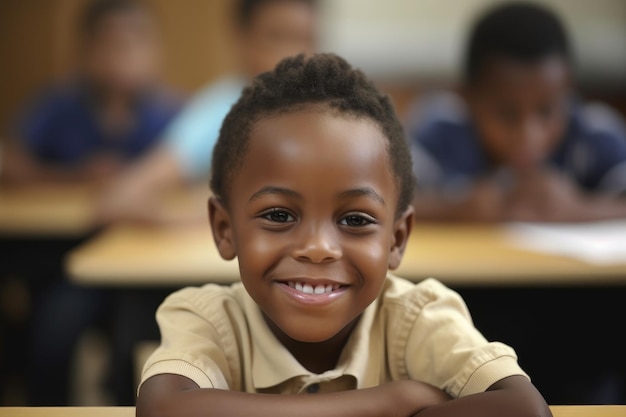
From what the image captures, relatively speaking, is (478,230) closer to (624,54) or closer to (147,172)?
(147,172)

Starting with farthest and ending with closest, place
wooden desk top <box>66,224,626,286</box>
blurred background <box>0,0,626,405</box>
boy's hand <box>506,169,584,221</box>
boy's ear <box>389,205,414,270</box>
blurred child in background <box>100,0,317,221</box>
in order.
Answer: blurred background <box>0,0,626,405</box>
blurred child in background <box>100,0,317,221</box>
boy's hand <box>506,169,584,221</box>
wooden desk top <box>66,224,626,286</box>
boy's ear <box>389,205,414,270</box>

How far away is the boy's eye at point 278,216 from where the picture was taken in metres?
0.85

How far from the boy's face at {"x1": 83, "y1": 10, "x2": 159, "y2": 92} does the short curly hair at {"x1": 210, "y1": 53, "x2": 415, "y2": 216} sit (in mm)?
2267

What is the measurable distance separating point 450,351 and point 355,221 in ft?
0.60

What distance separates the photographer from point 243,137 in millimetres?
912

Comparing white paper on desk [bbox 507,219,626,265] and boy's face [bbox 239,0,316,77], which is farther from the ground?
boy's face [bbox 239,0,316,77]

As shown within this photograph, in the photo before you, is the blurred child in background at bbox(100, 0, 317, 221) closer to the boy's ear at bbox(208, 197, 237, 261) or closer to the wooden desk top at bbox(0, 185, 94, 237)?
the wooden desk top at bbox(0, 185, 94, 237)

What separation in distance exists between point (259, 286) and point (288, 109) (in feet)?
0.61

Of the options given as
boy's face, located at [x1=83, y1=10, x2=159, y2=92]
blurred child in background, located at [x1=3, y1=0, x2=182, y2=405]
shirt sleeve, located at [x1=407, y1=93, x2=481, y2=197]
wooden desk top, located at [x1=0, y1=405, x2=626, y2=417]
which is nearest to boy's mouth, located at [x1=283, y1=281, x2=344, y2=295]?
wooden desk top, located at [x1=0, y1=405, x2=626, y2=417]

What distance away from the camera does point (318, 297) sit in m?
0.86

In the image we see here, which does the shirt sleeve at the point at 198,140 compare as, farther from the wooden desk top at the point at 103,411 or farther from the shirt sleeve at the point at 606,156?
the wooden desk top at the point at 103,411

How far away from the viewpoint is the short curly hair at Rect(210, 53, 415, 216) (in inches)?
34.9

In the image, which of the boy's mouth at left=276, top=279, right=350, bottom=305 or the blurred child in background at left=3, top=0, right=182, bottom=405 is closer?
the boy's mouth at left=276, top=279, right=350, bottom=305

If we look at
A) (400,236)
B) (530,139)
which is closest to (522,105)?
(530,139)
